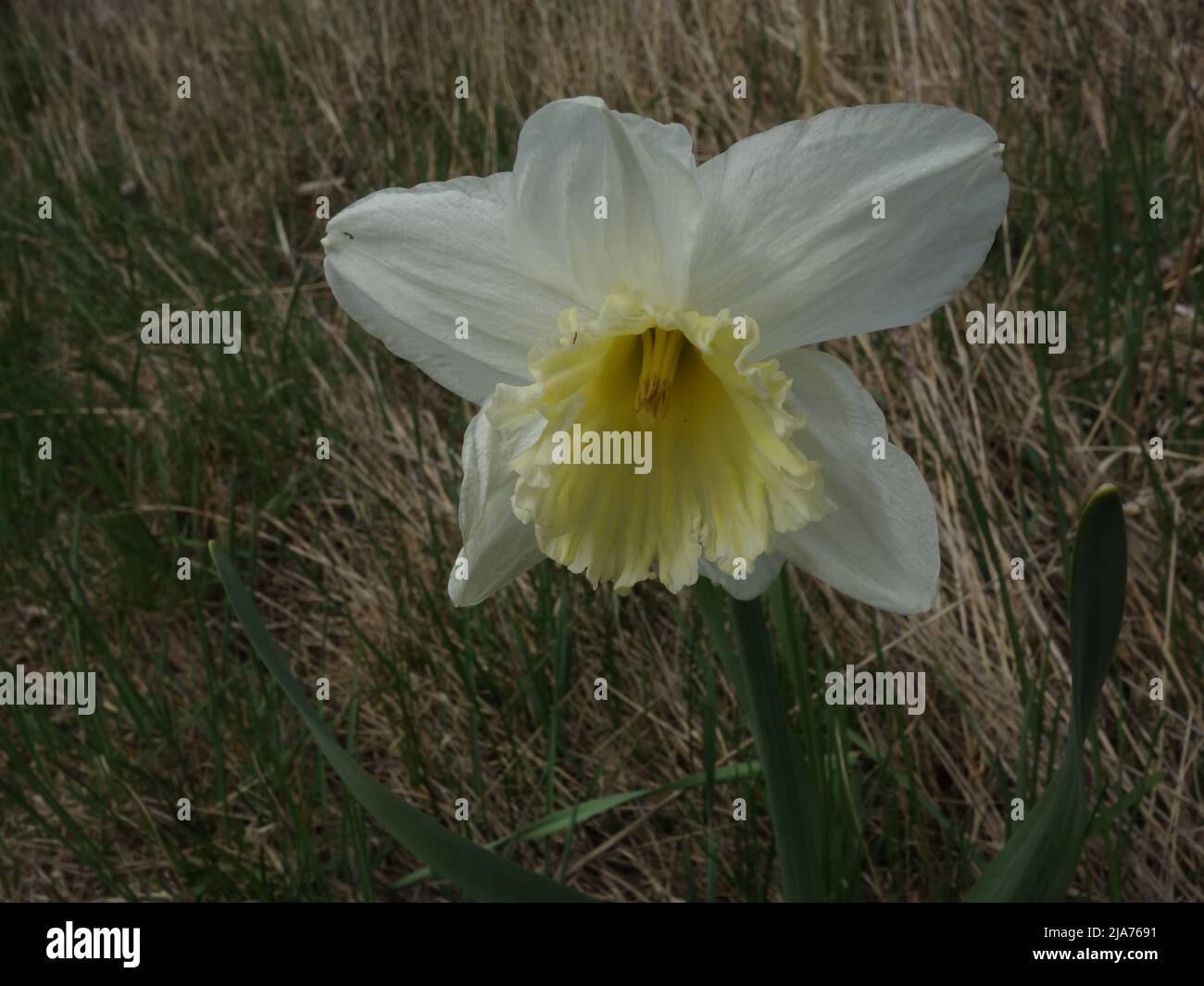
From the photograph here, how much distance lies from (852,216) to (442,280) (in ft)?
1.32

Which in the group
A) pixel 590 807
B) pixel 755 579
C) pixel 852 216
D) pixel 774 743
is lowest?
pixel 590 807

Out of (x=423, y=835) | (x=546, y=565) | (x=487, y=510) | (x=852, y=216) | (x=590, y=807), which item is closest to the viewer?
(x=852, y=216)

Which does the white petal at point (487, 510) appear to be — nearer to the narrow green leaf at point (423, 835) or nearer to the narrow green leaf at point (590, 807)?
the narrow green leaf at point (423, 835)

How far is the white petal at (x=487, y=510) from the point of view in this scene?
1152 millimetres

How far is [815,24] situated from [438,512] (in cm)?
168

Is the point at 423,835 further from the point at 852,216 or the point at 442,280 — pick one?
the point at 852,216

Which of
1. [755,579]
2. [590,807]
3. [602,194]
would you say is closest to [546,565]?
[590,807]

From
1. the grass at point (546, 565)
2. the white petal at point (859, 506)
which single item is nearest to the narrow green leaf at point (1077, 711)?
the white petal at point (859, 506)

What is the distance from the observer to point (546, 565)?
224cm

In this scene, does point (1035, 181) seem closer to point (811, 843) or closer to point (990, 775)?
point (990, 775)

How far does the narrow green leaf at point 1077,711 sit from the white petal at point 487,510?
0.54m

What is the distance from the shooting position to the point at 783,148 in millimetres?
1022

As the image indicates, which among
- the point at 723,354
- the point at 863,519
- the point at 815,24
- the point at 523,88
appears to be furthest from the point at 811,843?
the point at 523,88

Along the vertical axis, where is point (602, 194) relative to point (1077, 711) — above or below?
above
